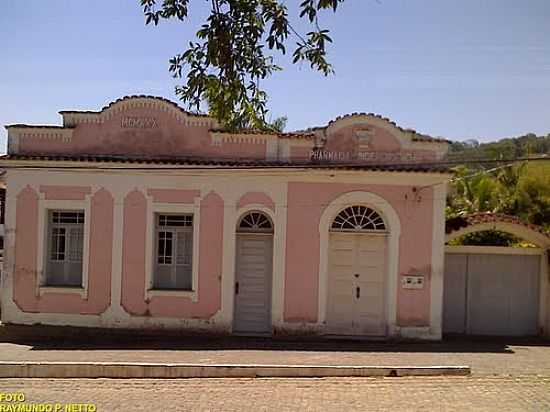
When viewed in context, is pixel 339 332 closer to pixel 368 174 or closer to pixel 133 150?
pixel 368 174

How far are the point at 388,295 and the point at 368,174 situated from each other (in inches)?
102

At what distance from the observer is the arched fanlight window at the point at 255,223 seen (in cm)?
1495

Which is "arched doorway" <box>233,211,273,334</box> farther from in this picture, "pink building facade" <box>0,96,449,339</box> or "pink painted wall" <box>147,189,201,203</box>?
"pink painted wall" <box>147,189,201,203</box>

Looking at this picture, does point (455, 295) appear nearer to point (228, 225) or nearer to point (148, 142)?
point (228, 225)

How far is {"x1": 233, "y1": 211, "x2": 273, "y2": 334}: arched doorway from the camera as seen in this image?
1489cm

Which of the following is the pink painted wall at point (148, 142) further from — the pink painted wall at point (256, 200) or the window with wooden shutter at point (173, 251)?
the window with wooden shutter at point (173, 251)

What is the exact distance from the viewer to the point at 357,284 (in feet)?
48.6

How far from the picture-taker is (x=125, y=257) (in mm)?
14828

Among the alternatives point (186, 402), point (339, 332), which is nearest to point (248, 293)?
point (339, 332)

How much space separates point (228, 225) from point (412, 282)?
13.3 feet

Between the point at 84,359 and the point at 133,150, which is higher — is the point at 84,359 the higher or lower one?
the lower one

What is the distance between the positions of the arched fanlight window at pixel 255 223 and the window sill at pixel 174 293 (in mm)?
1714

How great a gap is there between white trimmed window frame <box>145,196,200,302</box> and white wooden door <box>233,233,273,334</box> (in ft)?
2.95

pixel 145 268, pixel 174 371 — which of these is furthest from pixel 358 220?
pixel 174 371
